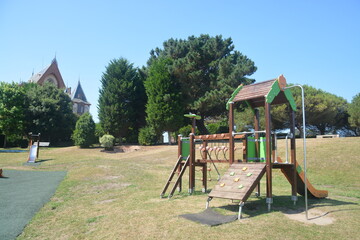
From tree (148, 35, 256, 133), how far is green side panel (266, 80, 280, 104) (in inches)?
849

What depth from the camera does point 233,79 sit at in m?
29.0

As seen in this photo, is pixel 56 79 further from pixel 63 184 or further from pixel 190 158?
pixel 190 158

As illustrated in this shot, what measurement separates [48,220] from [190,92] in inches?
1049

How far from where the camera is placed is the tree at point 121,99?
3316 centimetres

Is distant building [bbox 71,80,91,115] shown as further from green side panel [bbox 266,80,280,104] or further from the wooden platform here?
green side panel [bbox 266,80,280,104]

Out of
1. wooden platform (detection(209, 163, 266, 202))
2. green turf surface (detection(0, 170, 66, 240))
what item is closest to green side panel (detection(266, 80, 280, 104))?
wooden platform (detection(209, 163, 266, 202))

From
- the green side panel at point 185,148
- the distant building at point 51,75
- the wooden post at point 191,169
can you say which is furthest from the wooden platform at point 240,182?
the distant building at point 51,75

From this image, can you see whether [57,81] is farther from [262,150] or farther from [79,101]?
[262,150]

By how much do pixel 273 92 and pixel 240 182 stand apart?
269 cm

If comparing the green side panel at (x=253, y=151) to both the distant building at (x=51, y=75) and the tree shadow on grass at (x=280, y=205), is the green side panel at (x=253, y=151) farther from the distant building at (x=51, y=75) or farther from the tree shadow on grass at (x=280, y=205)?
the distant building at (x=51, y=75)

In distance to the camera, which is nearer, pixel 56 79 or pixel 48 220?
pixel 48 220

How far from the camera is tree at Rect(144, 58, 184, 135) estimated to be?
30.4 meters

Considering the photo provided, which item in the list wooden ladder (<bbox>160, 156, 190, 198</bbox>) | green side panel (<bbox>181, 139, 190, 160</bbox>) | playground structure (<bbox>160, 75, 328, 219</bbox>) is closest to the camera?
playground structure (<bbox>160, 75, 328, 219</bbox>)

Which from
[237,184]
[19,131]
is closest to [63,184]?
[237,184]
